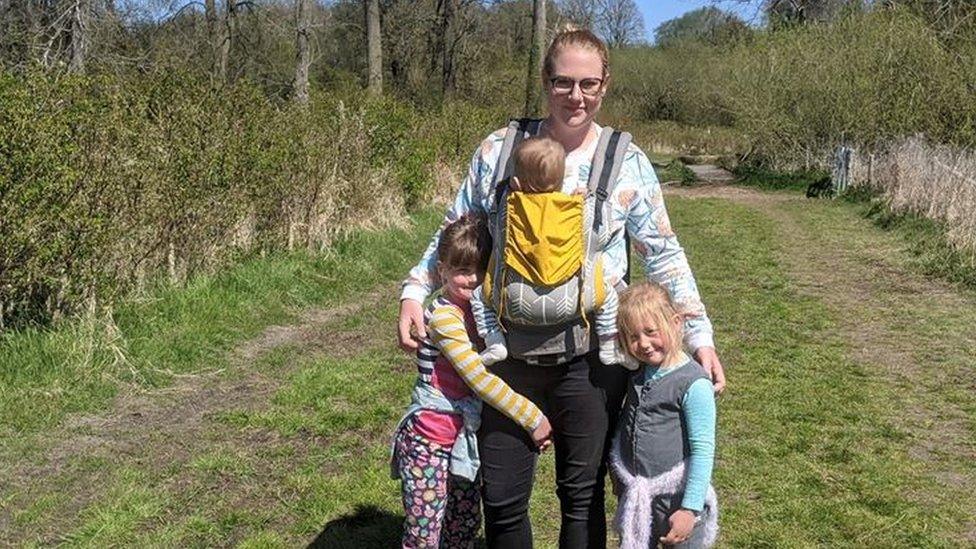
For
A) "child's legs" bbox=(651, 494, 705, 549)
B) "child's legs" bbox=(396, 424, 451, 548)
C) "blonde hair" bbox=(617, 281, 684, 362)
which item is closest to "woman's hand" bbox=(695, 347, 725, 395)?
"blonde hair" bbox=(617, 281, 684, 362)

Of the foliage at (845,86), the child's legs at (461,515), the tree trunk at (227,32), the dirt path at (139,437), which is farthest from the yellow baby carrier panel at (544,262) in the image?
the tree trunk at (227,32)

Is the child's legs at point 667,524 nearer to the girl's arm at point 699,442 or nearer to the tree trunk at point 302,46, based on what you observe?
the girl's arm at point 699,442

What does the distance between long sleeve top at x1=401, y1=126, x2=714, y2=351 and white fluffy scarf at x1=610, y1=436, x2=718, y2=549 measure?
0.39 metres

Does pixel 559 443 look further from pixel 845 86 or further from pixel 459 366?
pixel 845 86

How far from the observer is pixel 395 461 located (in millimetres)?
2826

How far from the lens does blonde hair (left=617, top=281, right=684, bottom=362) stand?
97.8 inches

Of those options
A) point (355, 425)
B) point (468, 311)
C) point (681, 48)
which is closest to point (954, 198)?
point (355, 425)

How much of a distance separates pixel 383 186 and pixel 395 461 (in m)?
9.35

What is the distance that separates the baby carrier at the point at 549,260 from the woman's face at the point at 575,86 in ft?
0.34

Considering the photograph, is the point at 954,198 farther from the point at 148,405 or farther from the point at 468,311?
the point at 468,311

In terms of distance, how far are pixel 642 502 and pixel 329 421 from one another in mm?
2981

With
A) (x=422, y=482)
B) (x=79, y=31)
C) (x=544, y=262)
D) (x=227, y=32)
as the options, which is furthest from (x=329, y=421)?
(x=227, y=32)

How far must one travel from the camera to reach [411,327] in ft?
8.77

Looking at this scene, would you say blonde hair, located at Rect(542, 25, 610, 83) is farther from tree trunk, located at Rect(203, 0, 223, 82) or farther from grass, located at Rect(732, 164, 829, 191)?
grass, located at Rect(732, 164, 829, 191)
